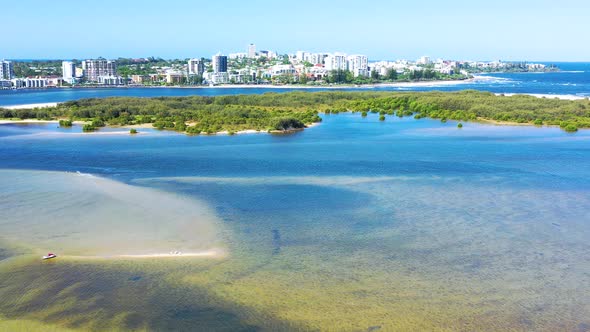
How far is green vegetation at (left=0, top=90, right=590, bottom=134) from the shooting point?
3136 cm

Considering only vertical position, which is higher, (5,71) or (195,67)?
(195,67)

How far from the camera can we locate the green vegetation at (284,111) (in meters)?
31.4

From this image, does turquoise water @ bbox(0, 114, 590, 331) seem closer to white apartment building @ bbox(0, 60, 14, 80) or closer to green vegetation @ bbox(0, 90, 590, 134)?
green vegetation @ bbox(0, 90, 590, 134)

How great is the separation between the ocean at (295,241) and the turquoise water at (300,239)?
1.8 inches

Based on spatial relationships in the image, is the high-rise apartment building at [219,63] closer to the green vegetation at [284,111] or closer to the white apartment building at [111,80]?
the white apartment building at [111,80]

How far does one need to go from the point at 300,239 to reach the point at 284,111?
27025 millimetres

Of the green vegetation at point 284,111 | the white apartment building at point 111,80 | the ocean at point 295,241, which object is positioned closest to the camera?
the ocean at point 295,241

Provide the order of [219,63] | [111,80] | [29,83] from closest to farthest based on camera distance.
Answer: [29,83], [111,80], [219,63]

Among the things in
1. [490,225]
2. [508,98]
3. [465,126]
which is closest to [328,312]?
[490,225]

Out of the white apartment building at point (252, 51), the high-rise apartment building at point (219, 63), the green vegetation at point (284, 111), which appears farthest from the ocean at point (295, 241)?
the white apartment building at point (252, 51)

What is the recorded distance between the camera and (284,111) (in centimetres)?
3809

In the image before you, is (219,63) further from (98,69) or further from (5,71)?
(5,71)

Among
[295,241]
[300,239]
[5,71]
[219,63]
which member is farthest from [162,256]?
[219,63]

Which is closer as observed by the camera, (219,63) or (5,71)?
(5,71)
